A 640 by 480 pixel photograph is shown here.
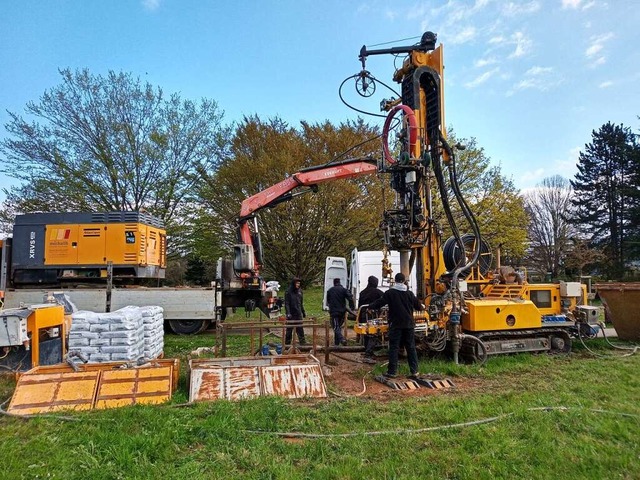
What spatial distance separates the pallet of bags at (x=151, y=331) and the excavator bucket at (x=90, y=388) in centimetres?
196

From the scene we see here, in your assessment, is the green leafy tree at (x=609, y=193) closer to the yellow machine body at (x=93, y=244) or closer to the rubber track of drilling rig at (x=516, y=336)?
the rubber track of drilling rig at (x=516, y=336)

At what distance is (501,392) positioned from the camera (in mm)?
6492

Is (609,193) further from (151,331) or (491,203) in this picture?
(151,331)

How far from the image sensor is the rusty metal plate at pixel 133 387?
5.68 meters

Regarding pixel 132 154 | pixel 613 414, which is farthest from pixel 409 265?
pixel 132 154

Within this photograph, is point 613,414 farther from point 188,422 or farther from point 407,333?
point 188,422

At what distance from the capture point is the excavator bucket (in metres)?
5.55

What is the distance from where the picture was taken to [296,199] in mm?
22625

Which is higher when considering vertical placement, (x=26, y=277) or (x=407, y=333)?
(x=26, y=277)

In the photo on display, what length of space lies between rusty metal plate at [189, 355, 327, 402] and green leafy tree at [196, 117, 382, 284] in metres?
16.2

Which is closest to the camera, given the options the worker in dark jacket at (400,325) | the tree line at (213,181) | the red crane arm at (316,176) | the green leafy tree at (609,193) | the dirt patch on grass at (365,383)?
the dirt patch on grass at (365,383)

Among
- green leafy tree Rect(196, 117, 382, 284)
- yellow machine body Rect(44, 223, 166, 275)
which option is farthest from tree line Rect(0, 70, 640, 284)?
yellow machine body Rect(44, 223, 166, 275)

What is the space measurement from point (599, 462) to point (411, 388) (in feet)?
9.61

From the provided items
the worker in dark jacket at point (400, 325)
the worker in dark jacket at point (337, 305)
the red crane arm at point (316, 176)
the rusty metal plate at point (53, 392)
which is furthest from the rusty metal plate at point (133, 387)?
the red crane arm at point (316, 176)
